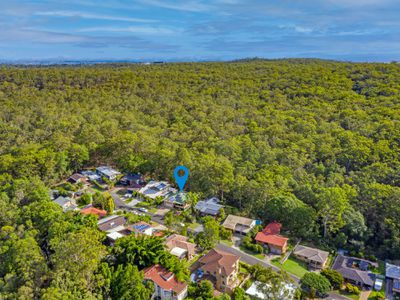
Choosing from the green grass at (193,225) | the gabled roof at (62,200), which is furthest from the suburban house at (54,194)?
the green grass at (193,225)

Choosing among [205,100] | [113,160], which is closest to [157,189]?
[113,160]

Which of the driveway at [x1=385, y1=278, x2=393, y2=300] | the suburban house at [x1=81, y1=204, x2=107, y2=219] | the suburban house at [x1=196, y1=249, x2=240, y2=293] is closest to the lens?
the suburban house at [x1=196, y1=249, x2=240, y2=293]

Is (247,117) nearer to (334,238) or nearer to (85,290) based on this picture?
(334,238)

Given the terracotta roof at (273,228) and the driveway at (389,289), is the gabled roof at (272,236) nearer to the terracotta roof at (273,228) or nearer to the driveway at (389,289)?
the terracotta roof at (273,228)

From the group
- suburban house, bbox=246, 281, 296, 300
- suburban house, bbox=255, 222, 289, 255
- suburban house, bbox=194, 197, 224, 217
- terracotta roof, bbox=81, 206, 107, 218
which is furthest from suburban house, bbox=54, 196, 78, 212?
suburban house, bbox=246, 281, 296, 300

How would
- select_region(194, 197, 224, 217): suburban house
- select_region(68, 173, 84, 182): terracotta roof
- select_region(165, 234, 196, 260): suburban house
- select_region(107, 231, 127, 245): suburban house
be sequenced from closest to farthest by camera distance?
select_region(165, 234, 196, 260): suburban house → select_region(107, 231, 127, 245): suburban house → select_region(194, 197, 224, 217): suburban house → select_region(68, 173, 84, 182): terracotta roof

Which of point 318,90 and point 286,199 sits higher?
point 318,90

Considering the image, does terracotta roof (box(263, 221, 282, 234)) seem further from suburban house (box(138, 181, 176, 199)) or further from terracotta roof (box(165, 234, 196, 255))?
suburban house (box(138, 181, 176, 199))
